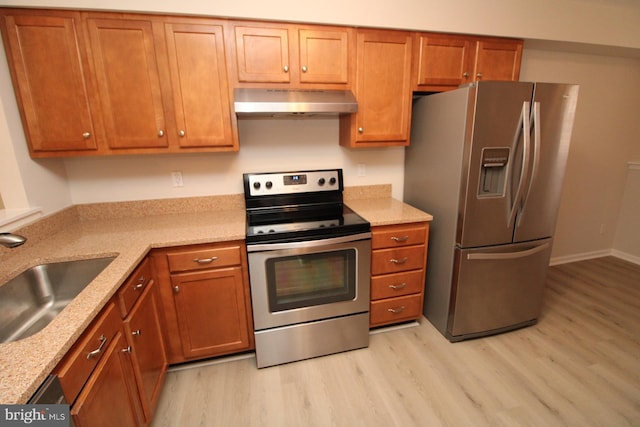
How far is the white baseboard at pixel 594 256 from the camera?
3213 mm

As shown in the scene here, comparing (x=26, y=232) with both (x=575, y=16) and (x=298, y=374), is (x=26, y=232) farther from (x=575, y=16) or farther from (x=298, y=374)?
(x=575, y=16)

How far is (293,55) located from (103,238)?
1.57m

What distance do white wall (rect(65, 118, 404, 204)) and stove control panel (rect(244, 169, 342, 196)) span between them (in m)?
0.12

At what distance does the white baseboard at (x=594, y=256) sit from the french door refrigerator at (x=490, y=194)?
147cm

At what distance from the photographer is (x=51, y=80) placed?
1.58 metres

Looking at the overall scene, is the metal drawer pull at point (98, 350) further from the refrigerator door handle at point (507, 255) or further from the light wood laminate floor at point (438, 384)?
the refrigerator door handle at point (507, 255)

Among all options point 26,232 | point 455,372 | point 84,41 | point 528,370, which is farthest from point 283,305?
point 84,41

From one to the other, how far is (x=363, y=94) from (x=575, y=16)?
182 cm

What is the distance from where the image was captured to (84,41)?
1.57 metres

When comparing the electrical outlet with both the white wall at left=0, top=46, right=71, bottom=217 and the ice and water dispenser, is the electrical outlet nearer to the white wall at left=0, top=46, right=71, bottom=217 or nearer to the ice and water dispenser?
the white wall at left=0, top=46, right=71, bottom=217

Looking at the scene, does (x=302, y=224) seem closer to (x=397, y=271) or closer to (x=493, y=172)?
(x=397, y=271)

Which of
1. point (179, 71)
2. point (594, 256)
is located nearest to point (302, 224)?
point (179, 71)

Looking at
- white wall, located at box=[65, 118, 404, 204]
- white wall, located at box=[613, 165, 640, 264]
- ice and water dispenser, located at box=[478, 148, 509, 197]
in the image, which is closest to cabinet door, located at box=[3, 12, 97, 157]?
white wall, located at box=[65, 118, 404, 204]

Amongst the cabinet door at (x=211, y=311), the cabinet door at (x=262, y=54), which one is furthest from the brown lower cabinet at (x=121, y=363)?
the cabinet door at (x=262, y=54)
